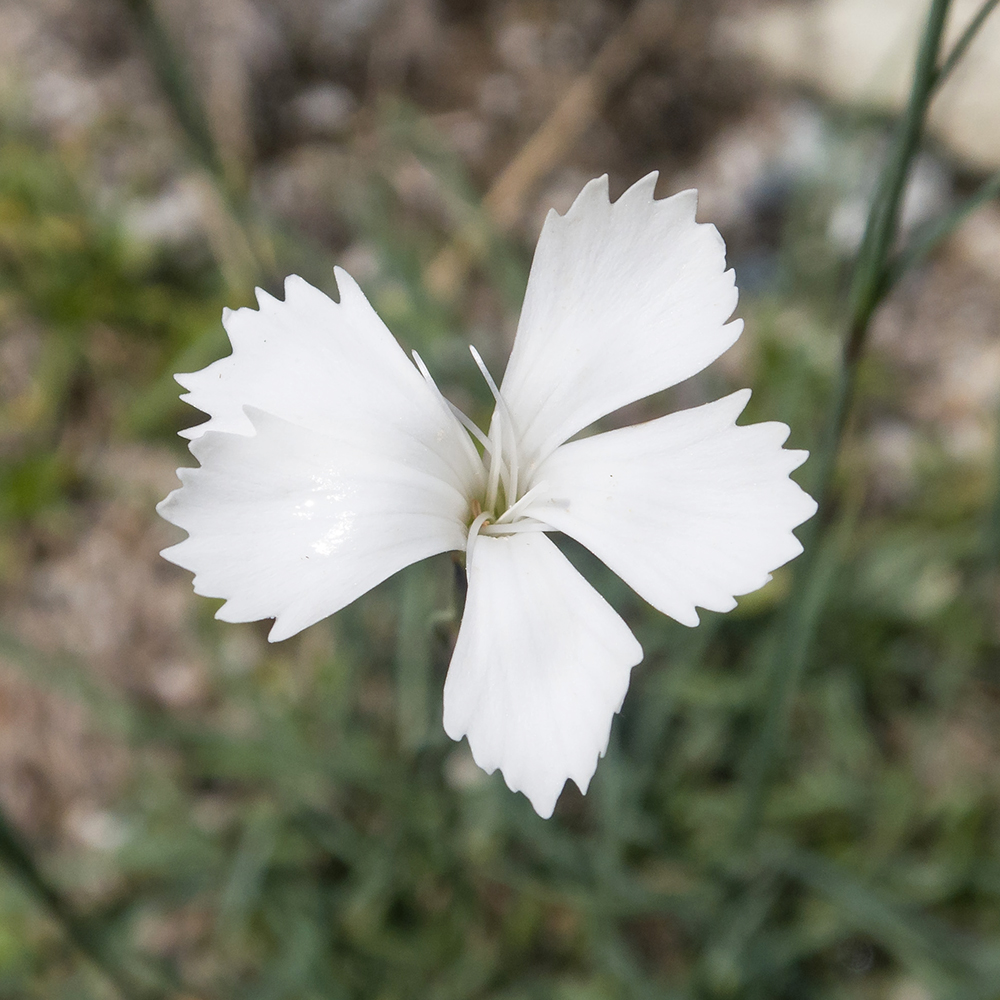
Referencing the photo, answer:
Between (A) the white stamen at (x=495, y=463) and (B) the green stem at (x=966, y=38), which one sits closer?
(B) the green stem at (x=966, y=38)

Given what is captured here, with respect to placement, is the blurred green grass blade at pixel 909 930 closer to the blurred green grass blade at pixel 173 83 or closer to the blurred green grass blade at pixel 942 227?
the blurred green grass blade at pixel 942 227

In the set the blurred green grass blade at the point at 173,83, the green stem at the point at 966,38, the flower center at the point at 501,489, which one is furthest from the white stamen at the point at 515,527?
the blurred green grass blade at the point at 173,83

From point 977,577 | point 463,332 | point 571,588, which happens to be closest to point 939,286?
point 977,577

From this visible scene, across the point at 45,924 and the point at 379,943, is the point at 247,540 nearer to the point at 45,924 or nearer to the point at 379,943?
the point at 379,943

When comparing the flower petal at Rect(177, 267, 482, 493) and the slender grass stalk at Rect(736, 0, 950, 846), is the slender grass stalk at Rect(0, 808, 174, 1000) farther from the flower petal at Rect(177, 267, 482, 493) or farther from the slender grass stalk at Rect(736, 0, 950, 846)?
the slender grass stalk at Rect(736, 0, 950, 846)

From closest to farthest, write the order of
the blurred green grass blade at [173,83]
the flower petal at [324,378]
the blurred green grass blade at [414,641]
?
1. the flower petal at [324,378]
2. the blurred green grass blade at [173,83]
3. the blurred green grass blade at [414,641]

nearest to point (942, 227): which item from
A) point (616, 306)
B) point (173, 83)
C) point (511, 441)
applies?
point (616, 306)
